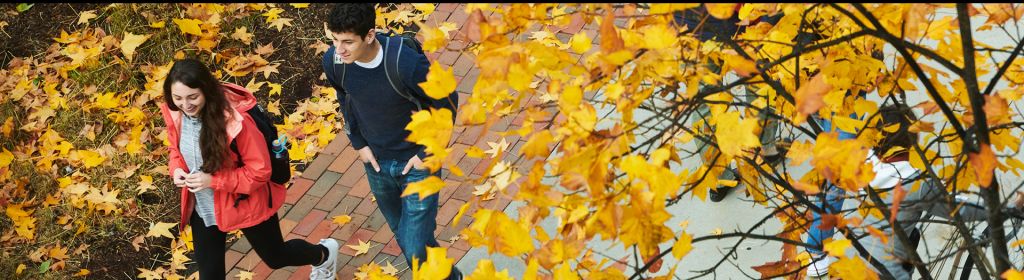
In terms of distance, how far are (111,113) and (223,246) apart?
2.65 meters

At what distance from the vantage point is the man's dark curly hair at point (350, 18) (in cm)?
289

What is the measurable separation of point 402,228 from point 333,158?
1730mm

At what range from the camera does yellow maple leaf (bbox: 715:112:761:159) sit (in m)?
1.43

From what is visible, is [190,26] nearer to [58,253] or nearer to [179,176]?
[58,253]

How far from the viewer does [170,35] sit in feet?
19.6

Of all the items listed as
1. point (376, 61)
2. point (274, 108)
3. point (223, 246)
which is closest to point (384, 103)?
point (376, 61)

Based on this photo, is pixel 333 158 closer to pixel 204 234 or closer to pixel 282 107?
pixel 282 107

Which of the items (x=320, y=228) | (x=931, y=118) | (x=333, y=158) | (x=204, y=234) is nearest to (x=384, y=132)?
(x=204, y=234)

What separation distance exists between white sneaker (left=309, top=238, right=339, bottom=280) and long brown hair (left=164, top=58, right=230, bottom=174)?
89 centimetres

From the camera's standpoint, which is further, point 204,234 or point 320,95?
point 320,95

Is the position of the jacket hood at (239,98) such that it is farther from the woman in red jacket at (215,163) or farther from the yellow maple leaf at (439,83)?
the yellow maple leaf at (439,83)

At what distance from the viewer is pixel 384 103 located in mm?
3223

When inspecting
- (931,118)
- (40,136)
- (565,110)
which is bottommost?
(40,136)

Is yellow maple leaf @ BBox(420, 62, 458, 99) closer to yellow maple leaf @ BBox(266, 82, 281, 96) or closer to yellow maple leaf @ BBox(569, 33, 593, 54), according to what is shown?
yellow maple leaf @ BBox(569, 33, 593, 54)
